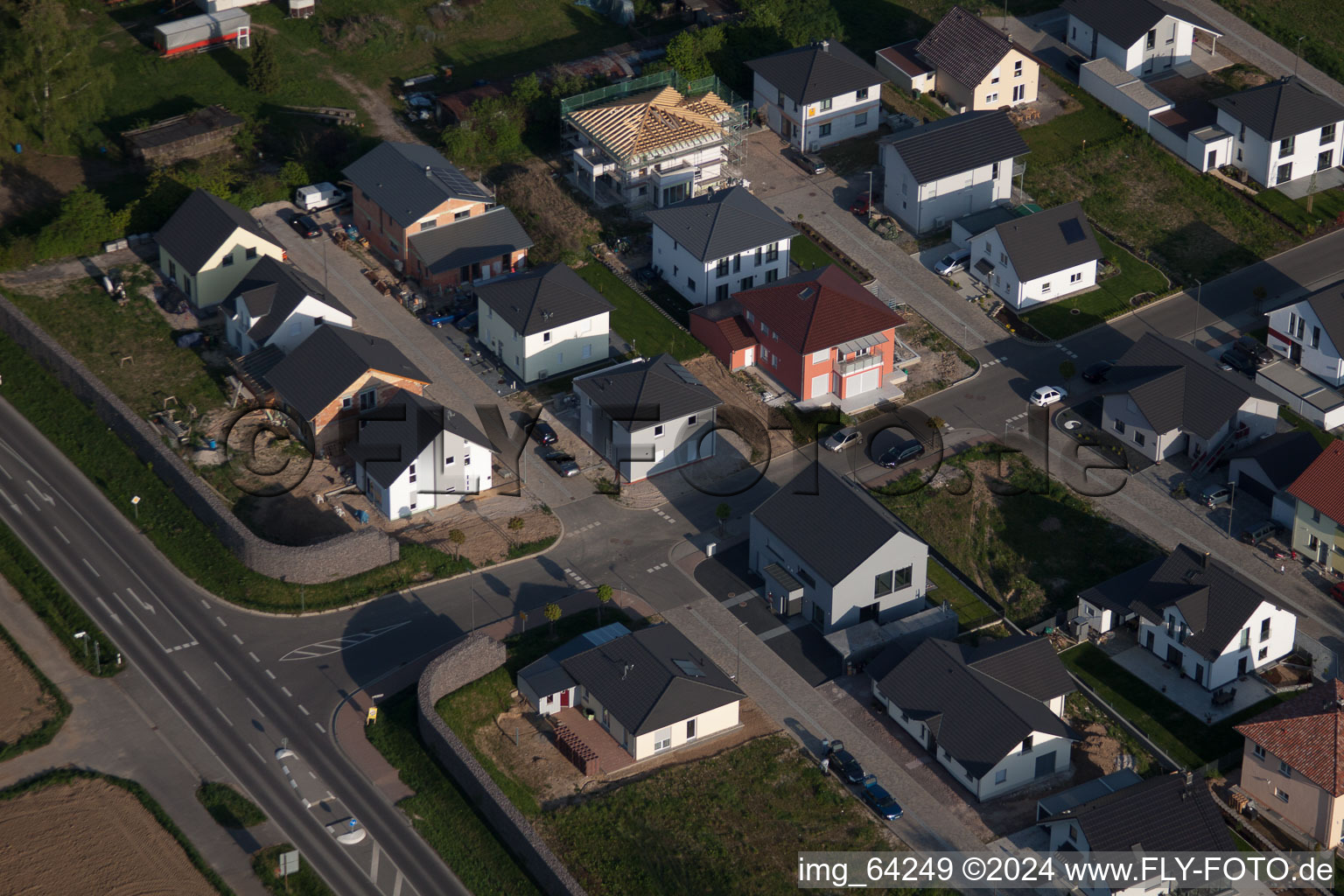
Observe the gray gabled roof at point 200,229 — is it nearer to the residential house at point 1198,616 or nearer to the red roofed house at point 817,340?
the red roofed house at point 817,340

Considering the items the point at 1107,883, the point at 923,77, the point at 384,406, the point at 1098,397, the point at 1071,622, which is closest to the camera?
the point at 1107,883

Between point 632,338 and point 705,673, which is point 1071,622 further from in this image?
point 632,338

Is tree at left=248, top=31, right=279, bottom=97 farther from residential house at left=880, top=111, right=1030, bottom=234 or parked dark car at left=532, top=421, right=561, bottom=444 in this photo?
residential house at left=880, top=111, right=1030, bottom=234

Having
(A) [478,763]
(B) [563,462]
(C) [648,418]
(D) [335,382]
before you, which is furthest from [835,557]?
(D) [335,382]

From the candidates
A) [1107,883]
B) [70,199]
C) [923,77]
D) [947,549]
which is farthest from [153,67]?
[1107,883]

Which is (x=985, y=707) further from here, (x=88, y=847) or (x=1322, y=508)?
(x=88, y=847)

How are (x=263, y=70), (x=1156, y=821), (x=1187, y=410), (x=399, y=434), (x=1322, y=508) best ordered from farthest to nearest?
(x=263, y=70)
(x=1187, y=410)
(x=399, y=434)
(x=1322, y=508)
(x=1156, y=821)
